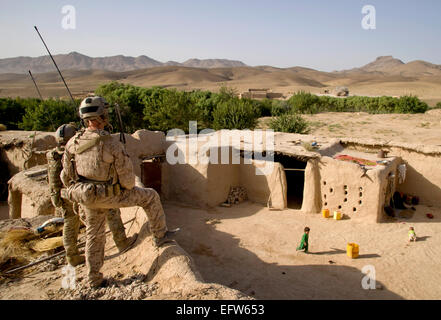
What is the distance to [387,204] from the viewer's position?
11094 mm

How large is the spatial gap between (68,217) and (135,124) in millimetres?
23734

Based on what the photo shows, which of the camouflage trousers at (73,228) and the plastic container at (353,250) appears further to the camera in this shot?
the plastic container at (353,250)

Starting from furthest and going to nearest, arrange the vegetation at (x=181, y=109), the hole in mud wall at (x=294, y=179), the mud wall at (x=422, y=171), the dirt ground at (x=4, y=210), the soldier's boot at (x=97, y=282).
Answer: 1. the vegetation at (x=181, y=109)
2. the dirt ground at (x=4, y=210)
3. the hole in mud wall at (x=294, y=179)
4. the mud wall at (x=422, y=171)
5. the soldier's boot at (x=97, y=282)

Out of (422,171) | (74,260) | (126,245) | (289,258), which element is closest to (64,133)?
(74,260)

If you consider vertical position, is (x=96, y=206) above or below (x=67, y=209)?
above

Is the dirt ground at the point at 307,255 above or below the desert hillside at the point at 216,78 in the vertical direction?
below

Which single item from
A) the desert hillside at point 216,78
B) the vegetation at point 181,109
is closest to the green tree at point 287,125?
the vegetation at point 181,109

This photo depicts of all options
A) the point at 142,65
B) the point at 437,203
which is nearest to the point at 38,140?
the point at 437,203

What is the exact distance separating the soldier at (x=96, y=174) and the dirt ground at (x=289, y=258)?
0.82m

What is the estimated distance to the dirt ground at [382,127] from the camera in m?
20.5

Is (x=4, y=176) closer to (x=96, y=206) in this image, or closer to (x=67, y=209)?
(x=67, y=209)

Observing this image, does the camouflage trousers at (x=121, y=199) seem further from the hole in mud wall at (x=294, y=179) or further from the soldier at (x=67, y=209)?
the hole in mud wall at (x=294, y=179)

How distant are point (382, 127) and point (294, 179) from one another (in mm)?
13418

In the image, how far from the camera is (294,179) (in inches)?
562
